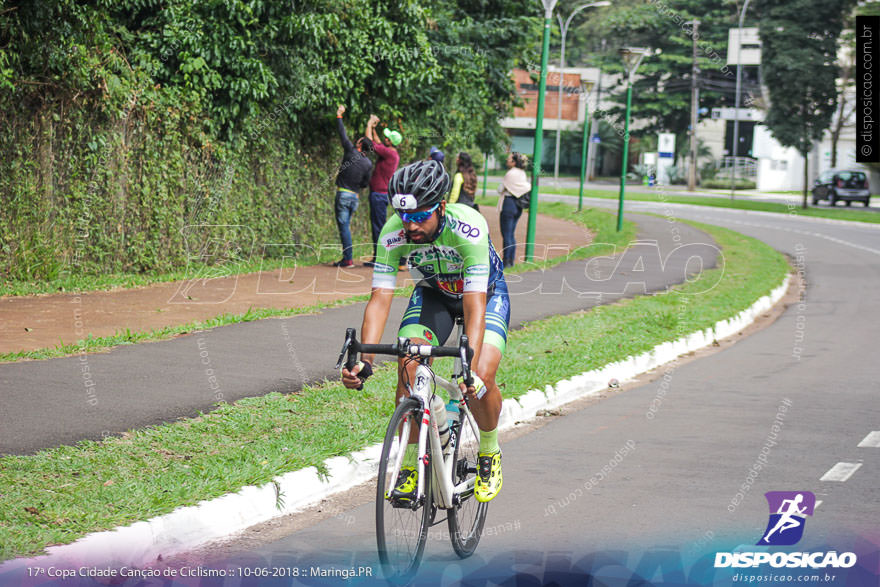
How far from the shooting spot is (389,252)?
200 inches

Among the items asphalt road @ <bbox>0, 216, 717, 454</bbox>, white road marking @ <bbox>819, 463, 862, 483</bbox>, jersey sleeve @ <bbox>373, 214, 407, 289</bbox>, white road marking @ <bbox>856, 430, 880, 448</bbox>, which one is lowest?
white road marking @ <bbox>856, 430, 880, 448</bbox>

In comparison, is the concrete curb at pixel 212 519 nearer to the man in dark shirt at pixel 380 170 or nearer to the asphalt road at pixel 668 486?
the asphalt road at pixel 668 486

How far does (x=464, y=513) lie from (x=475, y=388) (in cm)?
89

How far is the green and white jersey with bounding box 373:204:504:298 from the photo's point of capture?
4.98 metres

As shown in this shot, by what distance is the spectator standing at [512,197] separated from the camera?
55.4 feet

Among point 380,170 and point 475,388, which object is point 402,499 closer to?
point 475,388

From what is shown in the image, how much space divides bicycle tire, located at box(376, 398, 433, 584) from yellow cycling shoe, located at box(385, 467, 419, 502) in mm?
43

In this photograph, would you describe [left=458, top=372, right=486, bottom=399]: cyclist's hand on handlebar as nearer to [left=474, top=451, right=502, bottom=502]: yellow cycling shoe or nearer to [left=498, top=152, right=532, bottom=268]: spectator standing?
[left=474, top=451, right=502, bottom=502]: yellow cycling shoe

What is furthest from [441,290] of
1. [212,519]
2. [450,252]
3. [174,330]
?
[174,330]

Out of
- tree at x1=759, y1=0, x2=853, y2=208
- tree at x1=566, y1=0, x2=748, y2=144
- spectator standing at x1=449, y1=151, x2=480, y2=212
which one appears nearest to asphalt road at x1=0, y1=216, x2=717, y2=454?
spectator standing at x1=449, y1=151, x2=480, y2=212

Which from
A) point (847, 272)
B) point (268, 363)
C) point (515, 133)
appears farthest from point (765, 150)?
point (268, 363)

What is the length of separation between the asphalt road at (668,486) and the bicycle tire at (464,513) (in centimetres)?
8

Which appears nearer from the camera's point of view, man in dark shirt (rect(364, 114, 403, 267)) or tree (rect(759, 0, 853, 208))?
man in dark shirt (rect(364, 114, 403, 267))

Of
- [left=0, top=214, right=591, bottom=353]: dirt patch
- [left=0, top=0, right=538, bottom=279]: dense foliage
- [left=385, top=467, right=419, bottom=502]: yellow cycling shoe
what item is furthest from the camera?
[left=0, top=0, right=538, bottom=279]: dense foliage
